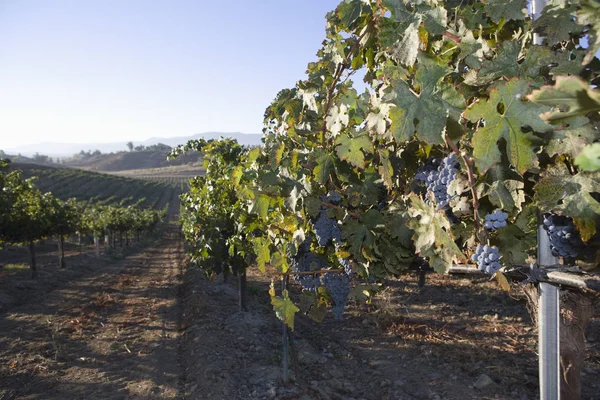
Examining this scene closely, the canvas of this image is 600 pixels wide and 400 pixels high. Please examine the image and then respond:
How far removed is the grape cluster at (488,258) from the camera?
4.56 feet

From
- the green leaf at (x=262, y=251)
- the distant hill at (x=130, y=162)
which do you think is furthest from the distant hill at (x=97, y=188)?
the distant hill at (x=130, y=162)

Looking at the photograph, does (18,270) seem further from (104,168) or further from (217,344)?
(104,168)

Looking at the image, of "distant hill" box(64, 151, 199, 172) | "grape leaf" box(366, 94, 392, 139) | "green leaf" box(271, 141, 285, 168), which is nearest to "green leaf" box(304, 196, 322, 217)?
"green leaf" box(271, 141, 285, 168)

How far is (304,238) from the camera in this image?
2.63 meters

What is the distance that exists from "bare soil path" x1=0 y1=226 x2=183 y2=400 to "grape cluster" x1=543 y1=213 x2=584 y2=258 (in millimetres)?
5439

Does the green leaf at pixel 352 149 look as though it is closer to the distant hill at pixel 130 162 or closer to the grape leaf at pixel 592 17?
the grape leaf at pixel 592 17

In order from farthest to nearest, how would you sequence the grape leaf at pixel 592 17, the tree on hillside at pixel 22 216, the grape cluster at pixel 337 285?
the tree on hillside at pixel 22 216 < the grape cluster at pixel 337 285 < the grape leaf at pixel 592 17

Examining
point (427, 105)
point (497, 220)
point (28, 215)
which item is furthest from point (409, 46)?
point (28, 215)

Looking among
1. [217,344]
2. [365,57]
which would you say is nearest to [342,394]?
[217,344]

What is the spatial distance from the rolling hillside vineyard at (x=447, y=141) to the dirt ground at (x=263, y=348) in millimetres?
3751

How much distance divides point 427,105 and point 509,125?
0.27 metres

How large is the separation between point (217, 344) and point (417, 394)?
3391mm

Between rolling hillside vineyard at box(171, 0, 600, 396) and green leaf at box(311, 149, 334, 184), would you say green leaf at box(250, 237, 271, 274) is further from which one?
green leaf at box(311, 149, 334, 184)

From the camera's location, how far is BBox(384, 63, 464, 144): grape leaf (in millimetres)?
1343
